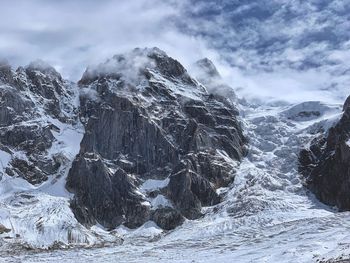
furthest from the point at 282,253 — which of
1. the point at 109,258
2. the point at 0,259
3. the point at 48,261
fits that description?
the point at 0,259

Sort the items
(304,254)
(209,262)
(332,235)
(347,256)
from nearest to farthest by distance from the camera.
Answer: (347,256)
(304,254)
(209,262)
(332,235)

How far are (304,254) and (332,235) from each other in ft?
99.3

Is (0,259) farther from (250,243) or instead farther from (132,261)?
(250,243)

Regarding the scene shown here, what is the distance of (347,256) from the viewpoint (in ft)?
431

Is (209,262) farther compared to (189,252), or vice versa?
(189,252)

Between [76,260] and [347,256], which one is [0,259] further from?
[347,256]

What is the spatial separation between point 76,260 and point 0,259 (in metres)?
21.8

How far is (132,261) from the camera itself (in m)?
188

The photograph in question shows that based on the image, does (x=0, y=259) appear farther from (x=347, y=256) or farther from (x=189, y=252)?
(x=347, y=256)

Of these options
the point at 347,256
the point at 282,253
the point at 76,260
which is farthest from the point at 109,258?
the point at 347,256

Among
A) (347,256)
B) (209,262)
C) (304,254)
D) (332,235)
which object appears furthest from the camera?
(332,235)

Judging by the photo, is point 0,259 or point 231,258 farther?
point 0,259

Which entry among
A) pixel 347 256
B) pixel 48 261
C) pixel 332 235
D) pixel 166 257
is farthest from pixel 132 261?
pixel 347 256

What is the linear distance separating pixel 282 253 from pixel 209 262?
17739 millimetres
